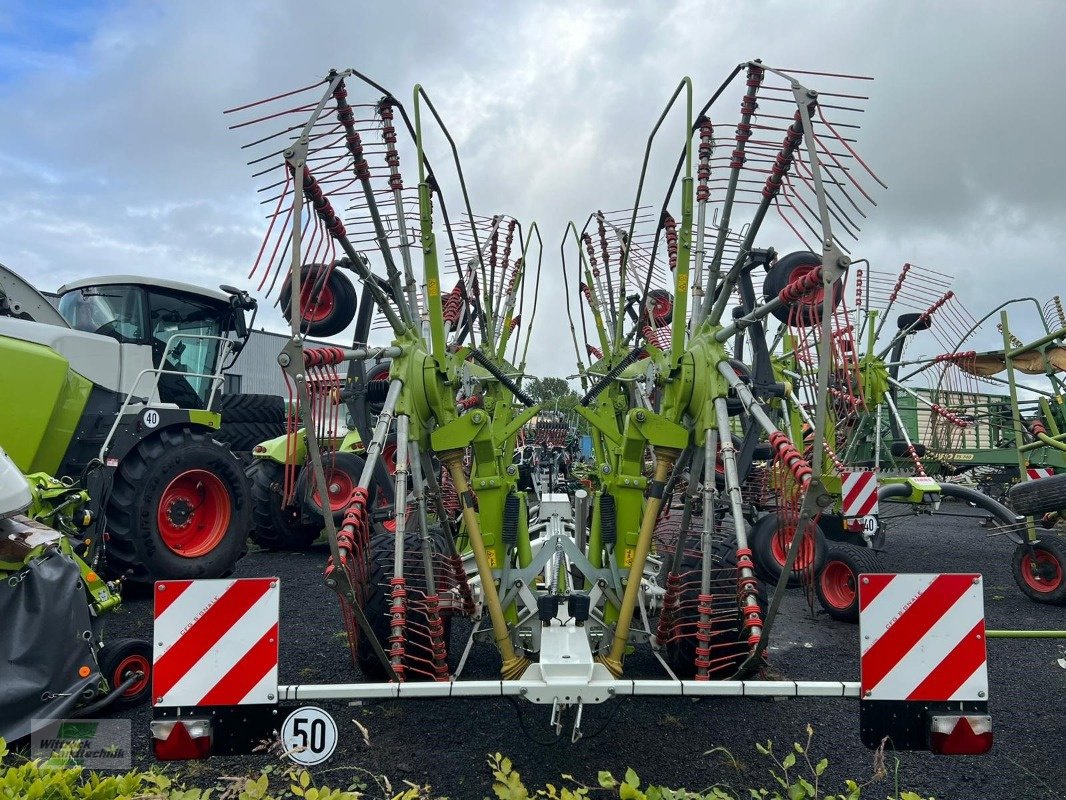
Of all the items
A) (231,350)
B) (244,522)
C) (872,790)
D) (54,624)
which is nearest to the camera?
(872,790)

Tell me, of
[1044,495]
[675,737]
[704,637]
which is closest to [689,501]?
[704,637]

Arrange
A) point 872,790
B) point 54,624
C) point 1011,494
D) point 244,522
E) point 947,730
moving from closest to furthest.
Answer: point 947,730 → point 872,790 → point 54,624 → point 1011,494 → point 244,522

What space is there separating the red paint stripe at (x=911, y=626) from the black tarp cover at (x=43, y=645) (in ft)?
10.4

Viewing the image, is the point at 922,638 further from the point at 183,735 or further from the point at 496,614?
the point at 183,735

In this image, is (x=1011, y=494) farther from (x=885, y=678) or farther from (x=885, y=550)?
(x=885, y=550)

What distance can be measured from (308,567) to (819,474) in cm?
650

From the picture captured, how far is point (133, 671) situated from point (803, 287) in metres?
3.58

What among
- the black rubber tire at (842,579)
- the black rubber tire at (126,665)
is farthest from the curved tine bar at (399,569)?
the black rubber tire at (842,579)

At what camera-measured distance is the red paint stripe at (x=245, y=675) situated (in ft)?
7.80

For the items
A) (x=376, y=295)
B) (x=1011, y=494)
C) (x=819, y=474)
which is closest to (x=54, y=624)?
(x=376, y=295)

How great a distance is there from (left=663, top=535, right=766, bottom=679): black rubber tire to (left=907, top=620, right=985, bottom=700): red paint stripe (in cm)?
71

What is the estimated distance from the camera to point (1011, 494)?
15.9ft

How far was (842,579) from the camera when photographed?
19.5 ft

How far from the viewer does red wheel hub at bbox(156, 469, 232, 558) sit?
6156 mm
